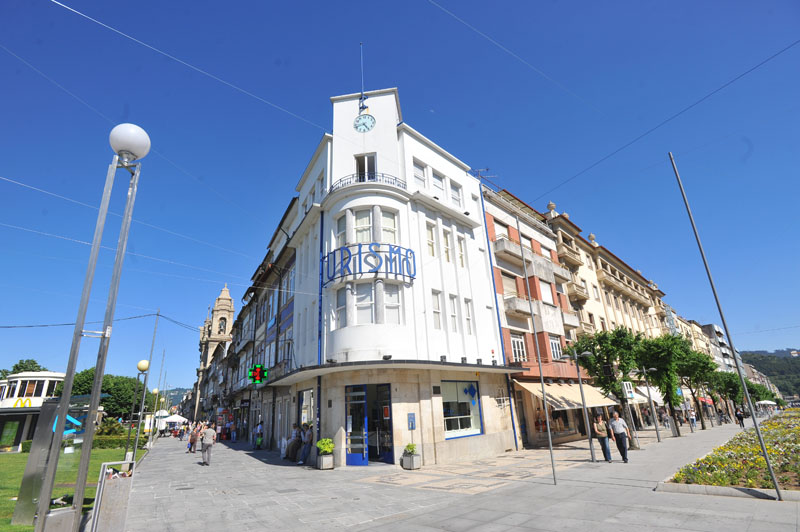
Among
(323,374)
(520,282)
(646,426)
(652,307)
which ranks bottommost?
(646,426)

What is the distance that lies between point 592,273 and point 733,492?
33.5m

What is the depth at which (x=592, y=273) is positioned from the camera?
39.5 meters

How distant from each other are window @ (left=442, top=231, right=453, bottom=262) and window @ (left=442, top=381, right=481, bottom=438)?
695cm

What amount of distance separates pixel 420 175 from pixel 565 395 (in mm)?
16813

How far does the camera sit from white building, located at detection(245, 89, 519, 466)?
672 inches

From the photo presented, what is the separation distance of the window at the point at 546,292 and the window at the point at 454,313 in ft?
32.3

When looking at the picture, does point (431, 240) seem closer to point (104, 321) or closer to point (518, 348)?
point (518, 348)

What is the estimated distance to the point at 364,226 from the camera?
19.4 meters

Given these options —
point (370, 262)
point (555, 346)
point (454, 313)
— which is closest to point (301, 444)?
point (370, 262)

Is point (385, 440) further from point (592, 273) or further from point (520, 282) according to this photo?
point (592, 273)

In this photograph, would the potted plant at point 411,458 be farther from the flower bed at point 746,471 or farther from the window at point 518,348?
the window at point 518,348

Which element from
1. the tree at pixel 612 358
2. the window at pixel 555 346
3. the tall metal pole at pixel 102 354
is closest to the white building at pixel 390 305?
the tree at pixel 612 358

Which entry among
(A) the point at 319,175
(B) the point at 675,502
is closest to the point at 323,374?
(A) the point at 319,175

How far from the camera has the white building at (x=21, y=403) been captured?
32.2 meters
